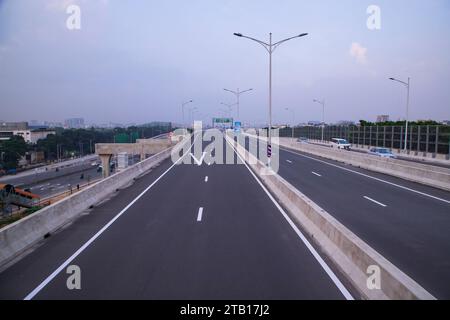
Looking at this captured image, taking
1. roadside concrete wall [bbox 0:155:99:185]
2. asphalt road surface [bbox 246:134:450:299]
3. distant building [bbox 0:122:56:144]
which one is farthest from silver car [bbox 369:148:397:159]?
distant building [bbox 0:122:56:144]

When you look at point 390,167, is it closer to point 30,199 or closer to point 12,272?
point 30,199

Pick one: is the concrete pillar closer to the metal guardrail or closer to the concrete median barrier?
the concrete median barrier

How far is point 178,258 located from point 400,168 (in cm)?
2170

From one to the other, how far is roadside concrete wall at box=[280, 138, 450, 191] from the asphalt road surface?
1.85 feet

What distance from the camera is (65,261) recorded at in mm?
9086

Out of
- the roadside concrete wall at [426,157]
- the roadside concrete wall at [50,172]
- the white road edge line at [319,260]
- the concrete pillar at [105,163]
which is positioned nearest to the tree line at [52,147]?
the roadside concrete wall at [50,172]

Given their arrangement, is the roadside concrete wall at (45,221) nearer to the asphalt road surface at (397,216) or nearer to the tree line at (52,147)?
the tree line at (52,147)

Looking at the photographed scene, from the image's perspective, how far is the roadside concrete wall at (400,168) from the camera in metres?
21.7

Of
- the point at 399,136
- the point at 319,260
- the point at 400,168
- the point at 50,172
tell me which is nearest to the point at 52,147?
the point at 50,172

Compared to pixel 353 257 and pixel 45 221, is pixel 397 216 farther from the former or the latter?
pixel 45 221

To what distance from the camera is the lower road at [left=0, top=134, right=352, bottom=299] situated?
23.7 feet
